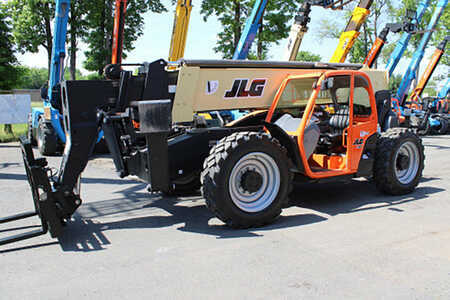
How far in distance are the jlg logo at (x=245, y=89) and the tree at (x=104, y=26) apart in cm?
1915

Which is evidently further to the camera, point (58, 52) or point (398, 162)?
point (58, 52)

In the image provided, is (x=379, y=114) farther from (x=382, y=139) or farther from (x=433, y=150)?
(x=433, y=150)

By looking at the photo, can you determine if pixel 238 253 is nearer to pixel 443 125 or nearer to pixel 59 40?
pixel 59 40

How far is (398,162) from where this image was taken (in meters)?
6.88

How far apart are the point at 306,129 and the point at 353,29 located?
33.0 ft

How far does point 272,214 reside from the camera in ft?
17.4

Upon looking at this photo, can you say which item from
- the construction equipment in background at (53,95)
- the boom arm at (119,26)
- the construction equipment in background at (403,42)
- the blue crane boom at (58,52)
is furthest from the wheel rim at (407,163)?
the construction equipment in background at (403,42)

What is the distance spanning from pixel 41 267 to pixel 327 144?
4718 mm

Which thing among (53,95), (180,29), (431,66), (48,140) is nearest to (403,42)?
(431,66)

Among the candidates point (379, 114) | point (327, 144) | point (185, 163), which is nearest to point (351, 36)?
point (379, 114)

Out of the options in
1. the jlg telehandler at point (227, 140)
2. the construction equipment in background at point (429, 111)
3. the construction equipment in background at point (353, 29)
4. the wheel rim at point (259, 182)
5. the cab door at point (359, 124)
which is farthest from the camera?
the construction equipment in background at point (429, 111)

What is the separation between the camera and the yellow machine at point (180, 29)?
42.5 feet

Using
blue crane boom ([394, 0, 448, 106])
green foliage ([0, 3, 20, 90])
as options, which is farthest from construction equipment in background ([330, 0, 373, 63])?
green foliage ([0, 3, 20, 90])

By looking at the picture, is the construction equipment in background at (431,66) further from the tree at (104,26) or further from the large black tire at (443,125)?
the tree at (104,26)
